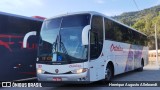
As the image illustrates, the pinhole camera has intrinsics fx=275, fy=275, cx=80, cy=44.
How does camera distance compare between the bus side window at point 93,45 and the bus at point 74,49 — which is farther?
the bus side window at point 93,45

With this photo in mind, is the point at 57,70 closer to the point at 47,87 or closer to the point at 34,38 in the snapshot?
the point at 47,87

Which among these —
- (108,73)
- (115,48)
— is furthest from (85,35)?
(115,48)

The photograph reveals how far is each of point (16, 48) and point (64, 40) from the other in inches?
127

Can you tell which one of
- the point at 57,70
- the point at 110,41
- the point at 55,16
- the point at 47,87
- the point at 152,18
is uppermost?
the point at 152,18

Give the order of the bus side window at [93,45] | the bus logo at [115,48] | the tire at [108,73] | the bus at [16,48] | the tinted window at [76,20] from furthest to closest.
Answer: the bus logo at [115,48]
the tire at [108,73]
the bus at [16,48]
the tinted window at [76,20]
the bus side window at [93,45]

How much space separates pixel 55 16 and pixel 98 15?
186 centimetres

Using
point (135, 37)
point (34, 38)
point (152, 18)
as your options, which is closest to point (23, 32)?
point (34, 38)

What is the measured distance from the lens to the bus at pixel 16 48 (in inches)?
472

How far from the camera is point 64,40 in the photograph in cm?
1052

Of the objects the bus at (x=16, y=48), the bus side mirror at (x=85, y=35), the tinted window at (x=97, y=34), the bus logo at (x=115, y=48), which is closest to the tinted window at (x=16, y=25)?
the bus at (x=16, y=48)

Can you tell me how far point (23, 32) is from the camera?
13172 mm

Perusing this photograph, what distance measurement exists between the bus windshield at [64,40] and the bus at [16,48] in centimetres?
190

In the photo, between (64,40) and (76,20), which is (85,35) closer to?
(64,40)

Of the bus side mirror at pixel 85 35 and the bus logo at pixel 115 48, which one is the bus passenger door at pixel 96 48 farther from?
the bus logo at pixel 115 48
